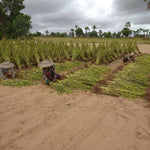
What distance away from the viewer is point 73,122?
2086 mm

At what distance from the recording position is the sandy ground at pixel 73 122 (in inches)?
65.8

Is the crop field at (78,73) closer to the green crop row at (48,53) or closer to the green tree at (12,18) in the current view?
the green crop row at (48,53)

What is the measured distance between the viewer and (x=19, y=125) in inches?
80.4

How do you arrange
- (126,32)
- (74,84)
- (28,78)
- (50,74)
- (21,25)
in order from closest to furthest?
(74,84) < (50,74) < (28,78) < (21,25) < (126,32)

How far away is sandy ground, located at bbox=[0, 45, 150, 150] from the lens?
65.8 inches

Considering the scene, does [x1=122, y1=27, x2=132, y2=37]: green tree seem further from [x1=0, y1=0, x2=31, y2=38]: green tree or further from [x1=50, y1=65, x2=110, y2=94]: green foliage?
[x1=50, y1=65, x2=110, y2=94]: green foliage

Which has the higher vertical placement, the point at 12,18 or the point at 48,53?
the point at 12,18

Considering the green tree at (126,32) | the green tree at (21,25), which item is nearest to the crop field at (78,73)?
the green tree at (21,25)

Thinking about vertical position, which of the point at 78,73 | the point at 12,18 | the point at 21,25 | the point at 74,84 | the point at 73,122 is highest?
the point at 12,18

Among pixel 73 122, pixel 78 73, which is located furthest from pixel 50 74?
pixel 73 122

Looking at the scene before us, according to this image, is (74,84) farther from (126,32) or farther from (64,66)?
(126,32)

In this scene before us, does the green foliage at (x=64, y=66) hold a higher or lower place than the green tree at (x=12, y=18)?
lower

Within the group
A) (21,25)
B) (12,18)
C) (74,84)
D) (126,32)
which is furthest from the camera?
(126,32)

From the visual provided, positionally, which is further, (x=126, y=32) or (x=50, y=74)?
(x=126, y=32)
